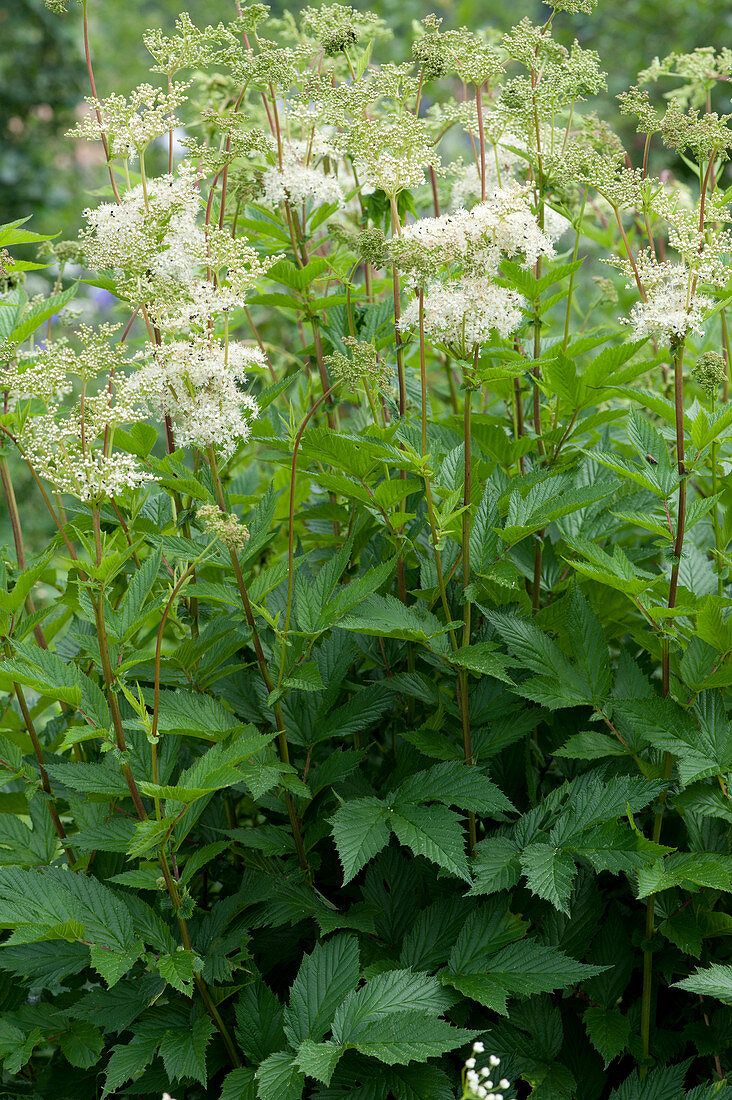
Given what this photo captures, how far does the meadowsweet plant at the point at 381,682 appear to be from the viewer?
4.66ft

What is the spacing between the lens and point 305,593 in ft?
5.19

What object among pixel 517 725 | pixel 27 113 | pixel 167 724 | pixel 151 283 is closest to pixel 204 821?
pixel 167 724

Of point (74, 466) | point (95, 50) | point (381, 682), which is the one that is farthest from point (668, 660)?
point (95, 50)

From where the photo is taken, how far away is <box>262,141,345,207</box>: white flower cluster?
1828 millimetres

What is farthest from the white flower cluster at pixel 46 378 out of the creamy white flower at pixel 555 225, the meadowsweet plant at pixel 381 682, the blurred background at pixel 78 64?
the blurred background at pixel 78 64

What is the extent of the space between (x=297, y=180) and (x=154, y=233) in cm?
40

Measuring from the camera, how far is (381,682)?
1.66m

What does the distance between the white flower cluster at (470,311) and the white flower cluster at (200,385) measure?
0.89ft

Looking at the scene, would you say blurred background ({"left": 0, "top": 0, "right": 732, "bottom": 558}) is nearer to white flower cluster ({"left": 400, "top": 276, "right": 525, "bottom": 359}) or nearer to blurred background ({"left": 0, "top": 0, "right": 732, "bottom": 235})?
blurred background ({"left": 0, "top": 0, "right": 732, "bottom": 235})

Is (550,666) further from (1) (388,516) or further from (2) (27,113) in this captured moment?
(2) (27,113)

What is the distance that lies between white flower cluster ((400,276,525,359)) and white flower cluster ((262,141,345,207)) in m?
0.49

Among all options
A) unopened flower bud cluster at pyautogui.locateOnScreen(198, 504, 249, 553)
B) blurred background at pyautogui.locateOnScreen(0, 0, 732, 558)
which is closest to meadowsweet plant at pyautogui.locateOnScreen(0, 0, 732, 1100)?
unopened flower bud cluster at pyautogui.locateOnScreen(198, 504, 249, 553)

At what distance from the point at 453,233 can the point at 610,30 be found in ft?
23.4

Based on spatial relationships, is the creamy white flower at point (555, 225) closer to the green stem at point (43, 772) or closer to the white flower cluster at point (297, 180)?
the white flower cluster at point (297, 180)
